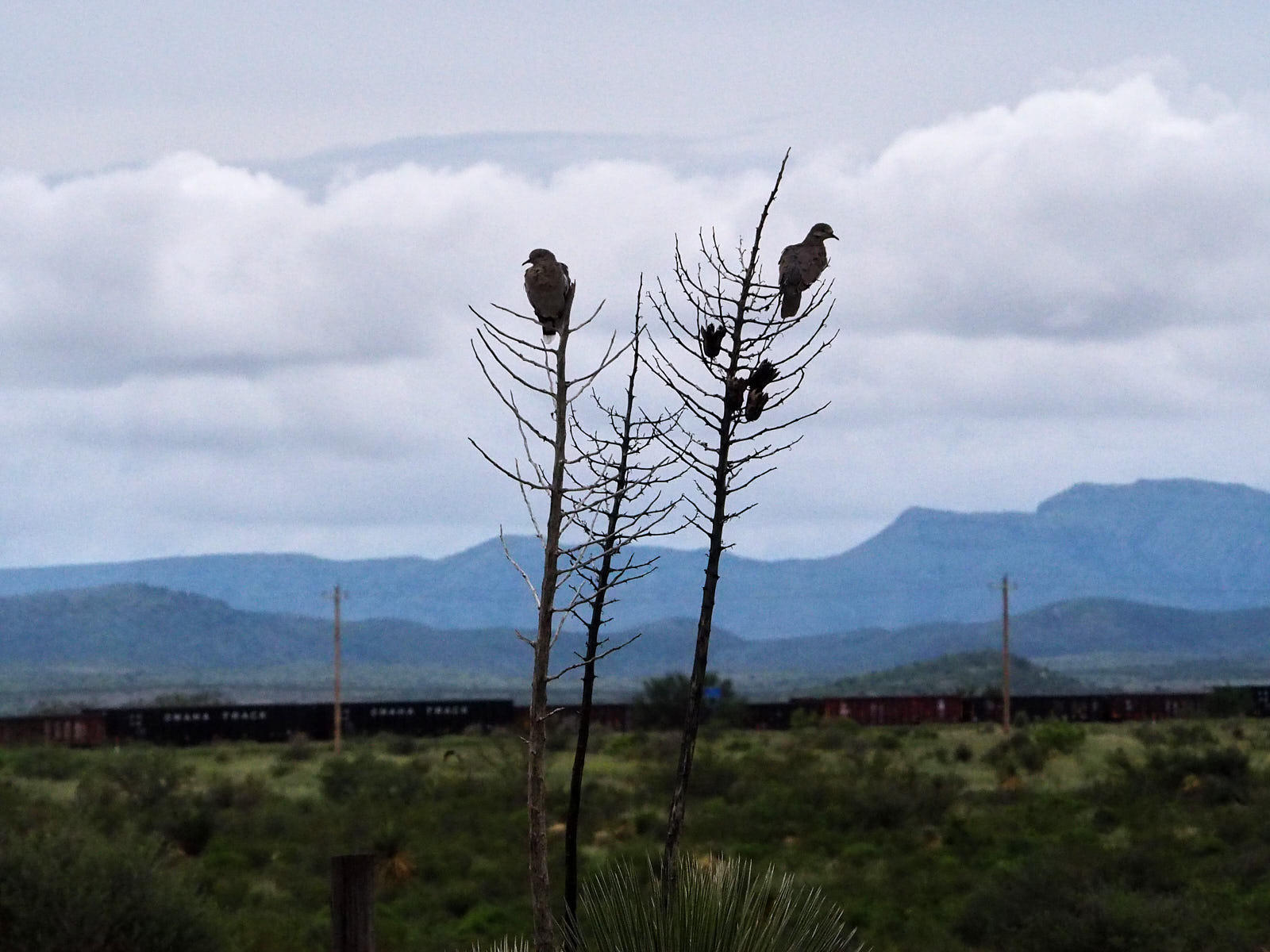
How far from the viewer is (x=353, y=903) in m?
7.14

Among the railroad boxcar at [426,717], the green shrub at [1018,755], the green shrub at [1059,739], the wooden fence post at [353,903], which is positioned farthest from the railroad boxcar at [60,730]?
the wooden fence post at [353,903]

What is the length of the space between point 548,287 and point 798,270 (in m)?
1.36

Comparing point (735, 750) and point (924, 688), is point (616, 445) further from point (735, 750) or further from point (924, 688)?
point (924, 688)

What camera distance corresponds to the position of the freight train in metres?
69.2

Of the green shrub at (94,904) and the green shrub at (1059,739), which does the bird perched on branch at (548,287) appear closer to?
the green shrub at (94,904)

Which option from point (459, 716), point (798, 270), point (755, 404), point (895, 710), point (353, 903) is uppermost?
point (798, 270)

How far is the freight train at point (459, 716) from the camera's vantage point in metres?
69.2

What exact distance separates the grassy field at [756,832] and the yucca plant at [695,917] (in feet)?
52.6

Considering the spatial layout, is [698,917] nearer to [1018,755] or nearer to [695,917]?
[695,917]

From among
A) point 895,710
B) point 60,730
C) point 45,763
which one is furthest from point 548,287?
point 895,710

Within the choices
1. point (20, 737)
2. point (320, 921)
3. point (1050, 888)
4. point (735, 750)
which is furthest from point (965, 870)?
point (20, 737)

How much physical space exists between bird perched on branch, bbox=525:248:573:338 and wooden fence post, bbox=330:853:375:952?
232 cm

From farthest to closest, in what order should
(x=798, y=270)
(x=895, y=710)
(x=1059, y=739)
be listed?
(x=895, y=710) → (x=1059, y=739) → (x=798, y=270)

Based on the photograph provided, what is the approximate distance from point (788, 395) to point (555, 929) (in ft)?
7.91
